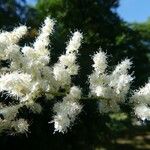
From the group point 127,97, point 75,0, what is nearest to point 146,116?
point 127,97

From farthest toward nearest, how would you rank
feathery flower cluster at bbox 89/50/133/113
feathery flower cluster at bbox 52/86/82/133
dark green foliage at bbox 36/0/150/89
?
dark green foliage at bbox 36/0/150/89
feathery flower cluster at bbox 89/50/133/113
feathery flower cluster at bbox 52/86/82/133

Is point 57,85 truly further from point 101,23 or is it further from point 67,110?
point 101,23

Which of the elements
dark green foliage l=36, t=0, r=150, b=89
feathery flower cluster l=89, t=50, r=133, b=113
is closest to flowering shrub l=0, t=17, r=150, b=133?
feathery flower cluster l=89, t=50, r=133, b=113

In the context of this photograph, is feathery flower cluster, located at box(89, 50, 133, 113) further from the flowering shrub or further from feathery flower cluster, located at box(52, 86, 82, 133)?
feathery flower cluster, located at box(52, 86, 82, 133)

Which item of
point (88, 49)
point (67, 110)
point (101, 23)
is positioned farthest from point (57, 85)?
point (101, 23)

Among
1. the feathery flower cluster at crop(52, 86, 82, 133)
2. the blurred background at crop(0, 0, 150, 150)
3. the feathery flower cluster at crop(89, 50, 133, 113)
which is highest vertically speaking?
the blurred background at crop(0, 0, 150, 150)
